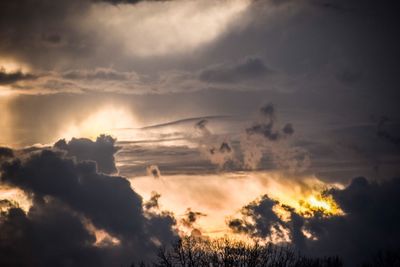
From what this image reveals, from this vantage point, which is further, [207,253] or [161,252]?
[207,253]

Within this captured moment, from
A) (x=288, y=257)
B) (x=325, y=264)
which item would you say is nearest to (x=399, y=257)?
(x=325, y=264)

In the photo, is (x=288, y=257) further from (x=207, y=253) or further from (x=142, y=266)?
(x=142, y=266)

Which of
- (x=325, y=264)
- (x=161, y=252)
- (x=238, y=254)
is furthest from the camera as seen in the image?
(x=325, y=264)

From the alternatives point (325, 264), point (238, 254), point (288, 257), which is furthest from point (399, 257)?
point (238, 254)

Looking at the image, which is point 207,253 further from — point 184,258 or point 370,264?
point 370,264

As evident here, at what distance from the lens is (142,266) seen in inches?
3324

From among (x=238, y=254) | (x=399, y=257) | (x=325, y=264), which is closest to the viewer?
(x=238, y=254)

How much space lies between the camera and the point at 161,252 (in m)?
76.1

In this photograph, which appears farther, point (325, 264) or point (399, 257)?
point (399, 257)

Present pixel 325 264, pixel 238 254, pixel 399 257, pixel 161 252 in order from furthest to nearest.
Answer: pixel 399 257 → pixel 325 264 → pixel 238 254 → pixel 161 252

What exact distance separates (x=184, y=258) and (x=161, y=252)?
3.19m

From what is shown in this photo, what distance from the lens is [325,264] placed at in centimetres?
9150

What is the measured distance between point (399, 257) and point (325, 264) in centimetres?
1456

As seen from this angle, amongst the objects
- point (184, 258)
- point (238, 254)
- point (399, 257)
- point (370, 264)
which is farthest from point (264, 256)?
point (399, 257)
